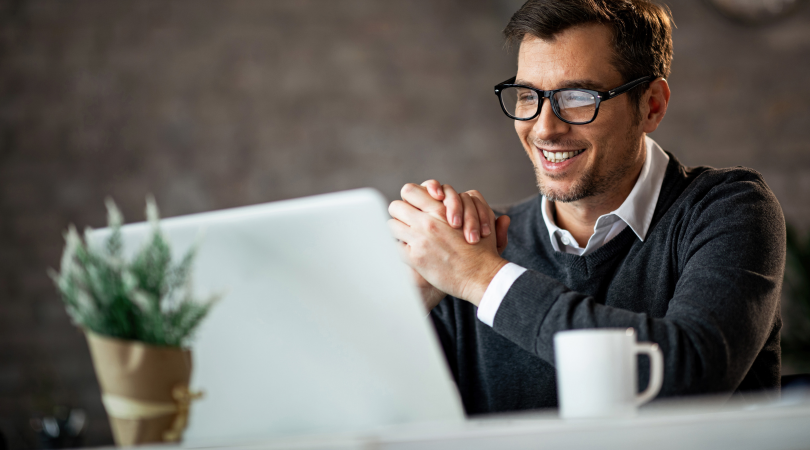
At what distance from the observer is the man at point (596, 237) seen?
95 centimetres

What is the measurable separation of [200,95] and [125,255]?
238cm

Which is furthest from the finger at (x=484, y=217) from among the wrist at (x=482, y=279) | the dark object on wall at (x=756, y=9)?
the dark object on wall at (x=756, y=9)

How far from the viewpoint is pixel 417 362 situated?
2.05 feet

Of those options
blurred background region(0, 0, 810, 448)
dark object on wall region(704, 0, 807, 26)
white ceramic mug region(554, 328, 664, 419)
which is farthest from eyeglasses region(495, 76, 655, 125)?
dark object on wall region(704, 0, 807, 26)

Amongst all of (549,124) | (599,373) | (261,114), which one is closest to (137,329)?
(599,373)

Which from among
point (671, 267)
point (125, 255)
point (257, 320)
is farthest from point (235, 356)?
point (671, 267)

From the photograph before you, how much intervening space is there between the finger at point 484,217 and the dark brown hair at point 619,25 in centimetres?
45

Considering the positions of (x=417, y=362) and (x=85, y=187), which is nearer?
(x=417, y=362)

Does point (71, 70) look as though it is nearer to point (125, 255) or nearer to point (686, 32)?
point (125, 255)

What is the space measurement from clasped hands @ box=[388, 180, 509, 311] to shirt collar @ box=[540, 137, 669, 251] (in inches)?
12.9

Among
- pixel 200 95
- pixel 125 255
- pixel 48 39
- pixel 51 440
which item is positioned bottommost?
pixel 51 440

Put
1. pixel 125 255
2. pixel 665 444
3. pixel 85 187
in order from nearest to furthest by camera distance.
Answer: pixel 665 444, pixel 125 255, pixel 85 187

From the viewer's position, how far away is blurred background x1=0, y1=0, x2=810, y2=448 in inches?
109

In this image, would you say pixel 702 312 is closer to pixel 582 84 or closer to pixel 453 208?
pixel 453 208
